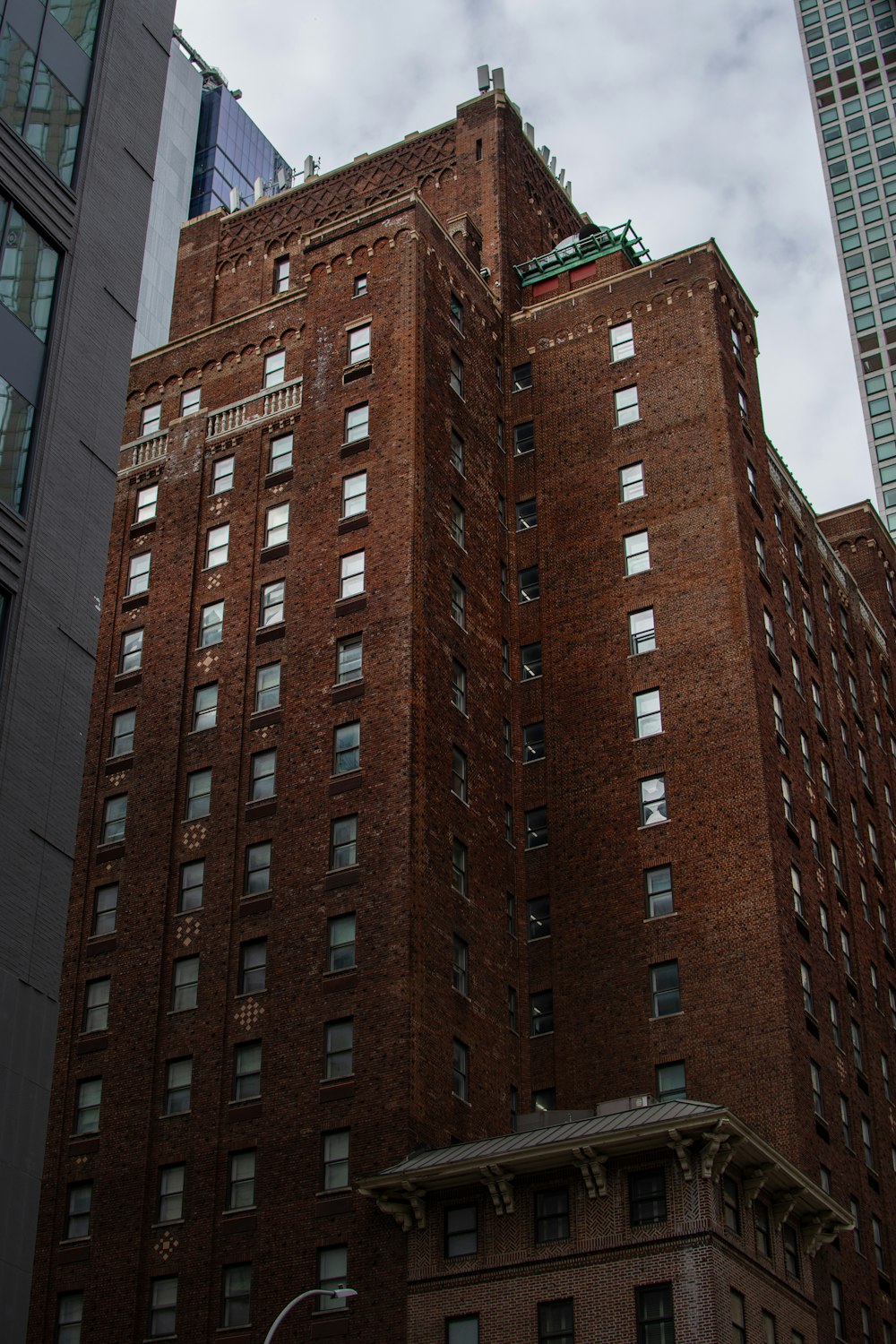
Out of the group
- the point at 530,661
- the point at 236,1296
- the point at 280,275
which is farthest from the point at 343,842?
the point at 280,275

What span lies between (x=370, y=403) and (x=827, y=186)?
127 meters

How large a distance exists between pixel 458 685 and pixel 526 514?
10893 mm

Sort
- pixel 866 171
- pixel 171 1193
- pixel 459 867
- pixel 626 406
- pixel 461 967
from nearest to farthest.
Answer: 1. pixel 171 1193
2. pixel 461 967
3. pixel 459 867
4. pixel 626 406
5. pixel 866 171

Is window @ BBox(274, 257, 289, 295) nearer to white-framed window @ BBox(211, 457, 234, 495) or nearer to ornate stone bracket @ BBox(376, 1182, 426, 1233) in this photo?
white-framed window @ BBox(211, 457, 234, 495)

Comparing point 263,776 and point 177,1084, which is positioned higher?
point 263,776

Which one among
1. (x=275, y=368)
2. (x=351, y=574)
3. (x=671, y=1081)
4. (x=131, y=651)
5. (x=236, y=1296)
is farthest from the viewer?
(x=275, y=368)

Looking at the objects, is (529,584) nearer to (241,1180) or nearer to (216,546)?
(216,546)

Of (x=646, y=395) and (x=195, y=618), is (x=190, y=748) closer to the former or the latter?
(x=195, y=618)

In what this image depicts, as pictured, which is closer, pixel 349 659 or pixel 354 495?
pixel 349 659

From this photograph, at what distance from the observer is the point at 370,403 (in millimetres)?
64250

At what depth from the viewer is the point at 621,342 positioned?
2734 inches

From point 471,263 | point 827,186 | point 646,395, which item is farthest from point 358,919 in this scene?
point 827,186

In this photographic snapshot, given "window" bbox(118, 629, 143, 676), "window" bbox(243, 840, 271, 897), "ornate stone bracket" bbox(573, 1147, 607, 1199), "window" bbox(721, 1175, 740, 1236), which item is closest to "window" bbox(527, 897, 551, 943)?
"window" bbox(243, 840, 271, 897)

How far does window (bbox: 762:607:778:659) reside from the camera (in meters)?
62.6
